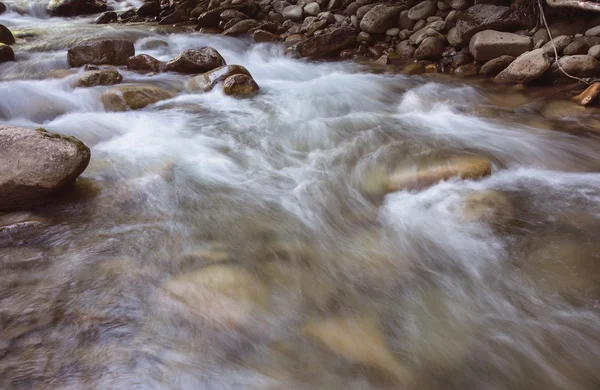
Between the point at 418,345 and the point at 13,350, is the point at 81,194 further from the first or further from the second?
the point at 418,345

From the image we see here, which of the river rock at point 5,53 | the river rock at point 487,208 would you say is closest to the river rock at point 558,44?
the river rock at point 487,208

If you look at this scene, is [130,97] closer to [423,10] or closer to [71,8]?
[423,10]

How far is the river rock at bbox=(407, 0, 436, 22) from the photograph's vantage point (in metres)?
8.09

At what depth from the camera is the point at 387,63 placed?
312 inches

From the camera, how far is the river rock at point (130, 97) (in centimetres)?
561

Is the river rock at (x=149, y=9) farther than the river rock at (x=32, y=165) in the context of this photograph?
Yes

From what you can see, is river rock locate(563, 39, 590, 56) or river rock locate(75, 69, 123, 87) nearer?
river rock locate(563, 39, 590, 56)

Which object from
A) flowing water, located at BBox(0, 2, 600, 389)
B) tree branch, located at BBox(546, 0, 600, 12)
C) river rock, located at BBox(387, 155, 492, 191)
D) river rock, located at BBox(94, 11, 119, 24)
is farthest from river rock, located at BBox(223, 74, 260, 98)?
river rock, located at BBox(94, 11, 119, 24)

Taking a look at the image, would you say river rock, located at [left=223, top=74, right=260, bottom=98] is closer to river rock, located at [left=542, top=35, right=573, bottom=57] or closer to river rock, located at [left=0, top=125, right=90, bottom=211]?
river rock, located at [left=0, top=125, right=90, bottom=211]

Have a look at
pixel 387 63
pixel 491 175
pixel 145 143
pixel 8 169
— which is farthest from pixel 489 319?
pixel 387 63

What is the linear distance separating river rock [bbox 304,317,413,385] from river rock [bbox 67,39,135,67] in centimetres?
715

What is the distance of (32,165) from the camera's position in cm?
307

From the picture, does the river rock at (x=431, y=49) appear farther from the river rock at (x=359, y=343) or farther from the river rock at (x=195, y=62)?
the river rock at (x=359, y=343)

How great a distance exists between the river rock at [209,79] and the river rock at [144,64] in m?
1.20
